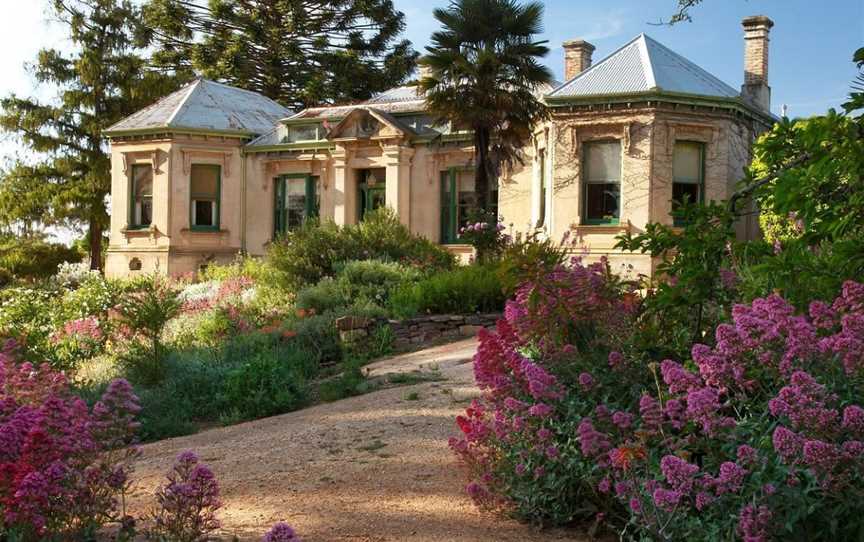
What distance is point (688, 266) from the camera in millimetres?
4699

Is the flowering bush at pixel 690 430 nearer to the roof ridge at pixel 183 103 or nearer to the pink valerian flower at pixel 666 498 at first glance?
the pink valerian flower at pixel 666 498

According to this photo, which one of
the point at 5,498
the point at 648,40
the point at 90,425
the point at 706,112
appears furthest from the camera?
the point at 648,40

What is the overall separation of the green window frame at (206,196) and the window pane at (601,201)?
1141 cm

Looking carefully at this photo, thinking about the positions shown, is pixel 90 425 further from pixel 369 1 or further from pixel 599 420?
pixel 369 1

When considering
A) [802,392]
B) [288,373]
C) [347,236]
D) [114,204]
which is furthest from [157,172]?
[802,392]

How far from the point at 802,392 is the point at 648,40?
17.6m

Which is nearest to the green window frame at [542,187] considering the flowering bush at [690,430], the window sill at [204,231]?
the window sill at [204,231]

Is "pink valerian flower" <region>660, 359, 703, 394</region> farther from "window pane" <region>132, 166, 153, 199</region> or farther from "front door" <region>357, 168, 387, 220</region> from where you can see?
"window pane" <region>132, 166, 153, 199</region>

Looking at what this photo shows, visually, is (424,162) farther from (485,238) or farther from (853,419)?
(853,419)

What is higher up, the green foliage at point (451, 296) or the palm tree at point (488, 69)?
the palm tree at point (488, 69)

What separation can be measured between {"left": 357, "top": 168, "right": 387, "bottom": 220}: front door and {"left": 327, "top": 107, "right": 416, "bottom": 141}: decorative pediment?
1064 millimetres

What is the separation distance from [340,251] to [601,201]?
6.03 m

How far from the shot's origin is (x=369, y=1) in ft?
126

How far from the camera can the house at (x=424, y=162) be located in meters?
18.0
